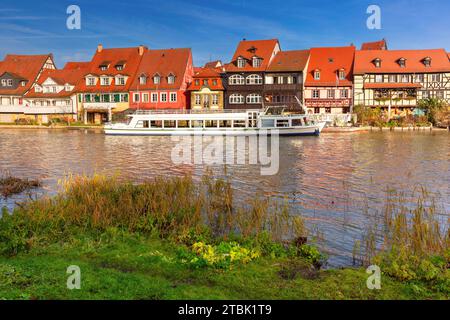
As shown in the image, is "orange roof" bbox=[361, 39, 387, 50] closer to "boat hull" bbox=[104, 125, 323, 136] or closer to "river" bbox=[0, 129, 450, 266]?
"boat hull" bbox=[104, 125, 323, 136]

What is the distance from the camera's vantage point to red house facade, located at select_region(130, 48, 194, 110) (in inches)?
2724

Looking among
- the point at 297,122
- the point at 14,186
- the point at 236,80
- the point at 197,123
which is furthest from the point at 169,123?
the point at 14,186

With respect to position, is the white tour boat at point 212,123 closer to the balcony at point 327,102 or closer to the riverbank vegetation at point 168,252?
the balcony at point 327,102

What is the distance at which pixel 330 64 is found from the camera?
226 ft

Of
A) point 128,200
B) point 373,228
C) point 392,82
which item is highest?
point 392,82

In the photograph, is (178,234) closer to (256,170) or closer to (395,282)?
(395,282)

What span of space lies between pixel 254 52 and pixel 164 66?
1375 centimetres

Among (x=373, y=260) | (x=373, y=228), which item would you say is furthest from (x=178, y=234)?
(x=373, y=228)

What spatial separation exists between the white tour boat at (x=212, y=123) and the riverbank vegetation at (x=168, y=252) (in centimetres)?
4034

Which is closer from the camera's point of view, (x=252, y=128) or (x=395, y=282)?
(x=395, y=282)

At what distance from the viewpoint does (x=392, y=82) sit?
2562 inches

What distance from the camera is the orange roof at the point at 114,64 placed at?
71875 millimetres

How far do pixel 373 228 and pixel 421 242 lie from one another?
2466 mm

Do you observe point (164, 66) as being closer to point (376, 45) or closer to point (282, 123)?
point (282, 123)
